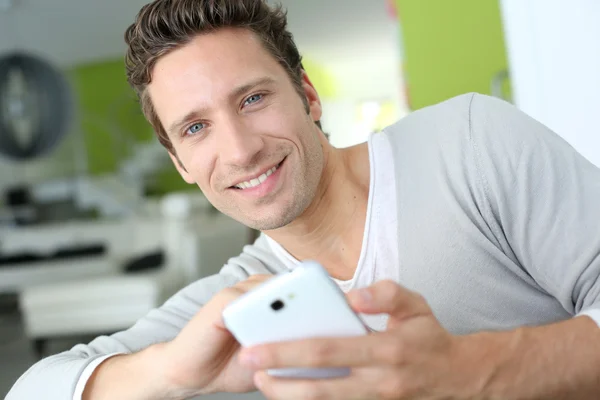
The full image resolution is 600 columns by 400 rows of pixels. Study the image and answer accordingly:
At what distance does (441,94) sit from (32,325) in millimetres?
2617

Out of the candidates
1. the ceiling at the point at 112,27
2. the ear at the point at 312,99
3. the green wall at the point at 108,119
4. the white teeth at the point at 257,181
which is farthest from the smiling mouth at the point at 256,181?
the green wall at the point at 108,119

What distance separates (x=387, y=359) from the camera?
454 millimetres

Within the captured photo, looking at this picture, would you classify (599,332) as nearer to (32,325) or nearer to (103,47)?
(32,325)

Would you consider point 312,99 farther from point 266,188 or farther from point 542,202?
point 542,202

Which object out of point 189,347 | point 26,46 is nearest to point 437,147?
point 189,347

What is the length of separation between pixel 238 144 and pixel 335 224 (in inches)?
8.4

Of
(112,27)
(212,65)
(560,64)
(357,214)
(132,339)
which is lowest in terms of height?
(132,339)

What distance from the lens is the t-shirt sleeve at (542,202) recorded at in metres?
0.72

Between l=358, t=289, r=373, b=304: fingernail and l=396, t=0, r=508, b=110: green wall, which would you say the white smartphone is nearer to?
l=358, t=289, r=373, b=304: fingernail

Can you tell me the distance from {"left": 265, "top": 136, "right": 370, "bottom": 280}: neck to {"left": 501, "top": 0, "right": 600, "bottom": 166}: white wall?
1.96ft

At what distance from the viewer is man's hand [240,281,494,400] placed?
450 mm

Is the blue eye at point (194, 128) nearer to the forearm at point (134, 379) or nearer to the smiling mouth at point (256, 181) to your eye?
the smiling mouth at point (256, 181)

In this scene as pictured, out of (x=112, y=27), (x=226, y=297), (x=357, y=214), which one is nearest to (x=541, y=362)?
(x=226, y=297)

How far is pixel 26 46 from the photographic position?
23.1 ft
